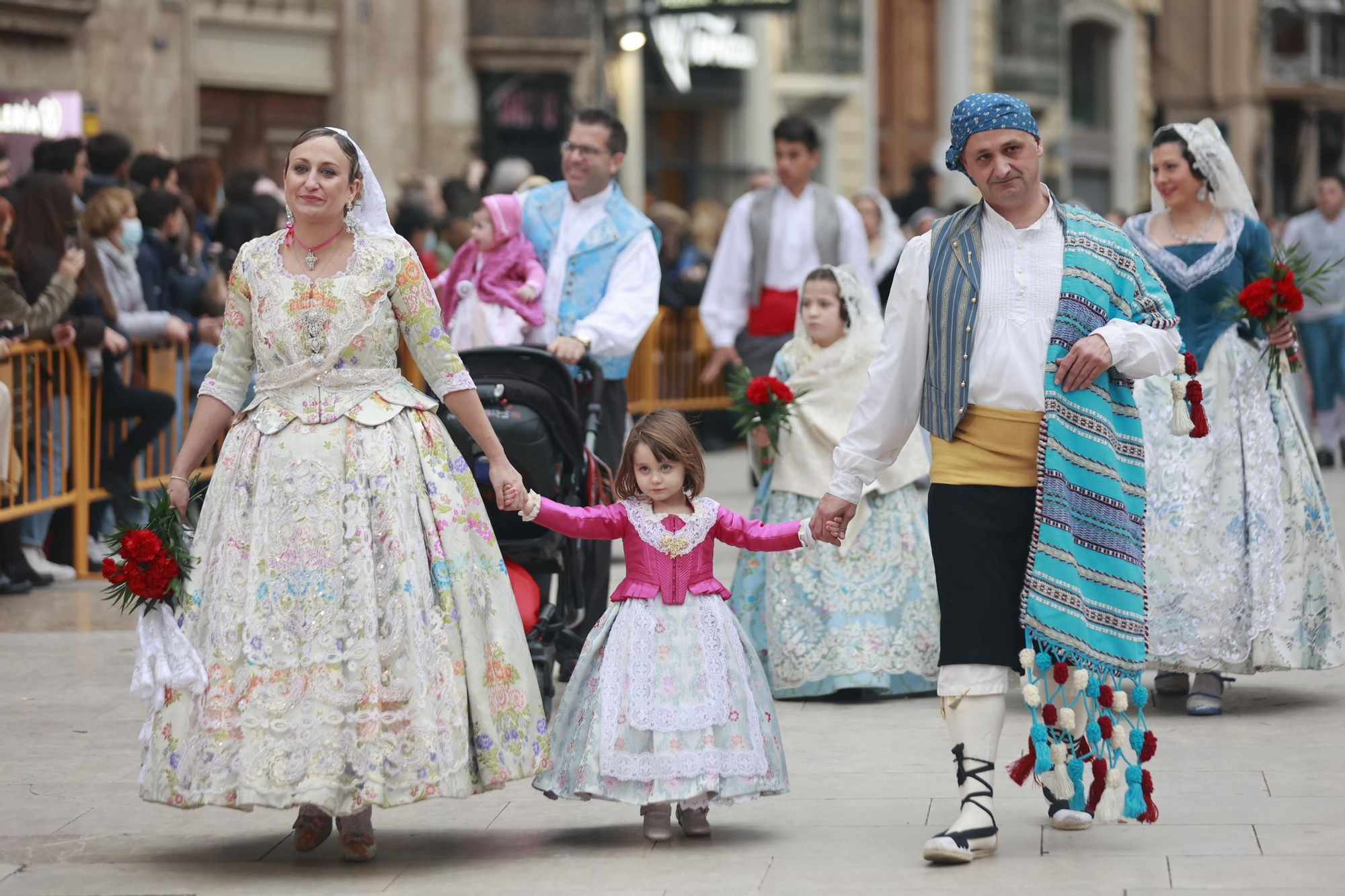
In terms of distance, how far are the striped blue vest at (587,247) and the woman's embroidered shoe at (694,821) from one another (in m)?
2.73

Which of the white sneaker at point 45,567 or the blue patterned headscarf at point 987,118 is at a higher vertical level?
the blue patterned headscarf at point 987,118

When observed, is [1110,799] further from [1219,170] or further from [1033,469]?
[1219,170]

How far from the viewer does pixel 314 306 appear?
5.77m

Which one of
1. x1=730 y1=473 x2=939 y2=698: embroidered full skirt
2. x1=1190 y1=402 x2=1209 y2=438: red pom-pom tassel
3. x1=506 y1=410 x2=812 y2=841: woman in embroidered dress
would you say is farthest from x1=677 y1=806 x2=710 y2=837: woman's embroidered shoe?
x1=730 y1=473 x2=939 y2=698: embroidered full skirt

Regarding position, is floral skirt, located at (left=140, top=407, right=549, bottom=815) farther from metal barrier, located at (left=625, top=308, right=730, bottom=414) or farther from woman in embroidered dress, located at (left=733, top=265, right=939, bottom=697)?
metal barrier, located at (left=625, top=308, right=730, bottom=414)

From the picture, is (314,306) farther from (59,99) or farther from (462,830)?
(59,99)

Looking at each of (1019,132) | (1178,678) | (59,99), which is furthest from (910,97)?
(1019,132)

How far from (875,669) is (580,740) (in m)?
2.42

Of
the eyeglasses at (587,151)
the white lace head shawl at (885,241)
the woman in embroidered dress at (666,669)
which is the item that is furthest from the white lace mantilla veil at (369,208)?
the white lace head shawl at (885,241)

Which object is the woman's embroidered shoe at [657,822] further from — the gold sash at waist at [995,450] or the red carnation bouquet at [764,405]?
the red carnation bouquet at [764,405]

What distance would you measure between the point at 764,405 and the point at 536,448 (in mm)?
919

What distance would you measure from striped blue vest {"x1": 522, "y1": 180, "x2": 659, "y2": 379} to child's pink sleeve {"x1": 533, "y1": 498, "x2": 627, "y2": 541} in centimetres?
232

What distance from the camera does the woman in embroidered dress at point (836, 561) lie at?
810 centimetres

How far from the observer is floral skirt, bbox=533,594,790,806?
573 centimetres
